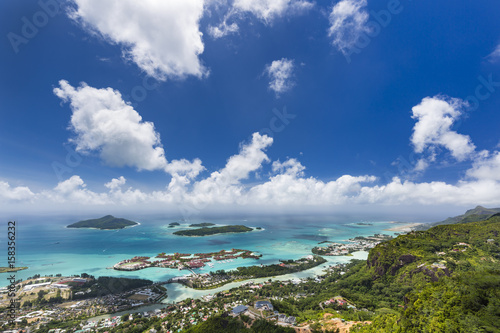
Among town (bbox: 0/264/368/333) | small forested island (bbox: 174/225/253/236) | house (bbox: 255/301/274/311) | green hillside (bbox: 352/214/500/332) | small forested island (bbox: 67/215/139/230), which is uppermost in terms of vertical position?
green hillside (bbox: 352/214/500/332)

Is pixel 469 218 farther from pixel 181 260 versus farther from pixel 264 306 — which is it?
pixel 181 260

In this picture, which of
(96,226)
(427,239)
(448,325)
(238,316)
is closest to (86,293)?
(238,316)

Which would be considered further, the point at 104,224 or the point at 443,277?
the point at 104,224

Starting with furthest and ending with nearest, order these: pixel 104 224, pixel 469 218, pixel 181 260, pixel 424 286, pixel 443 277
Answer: pixel 104 224
pixel 469 218
pixel 181 260
pixel 424 286
pixel 443 277

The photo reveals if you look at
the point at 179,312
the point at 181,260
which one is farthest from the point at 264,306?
the point at 181,260

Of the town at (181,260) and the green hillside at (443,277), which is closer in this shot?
the green hillside at (443,277)

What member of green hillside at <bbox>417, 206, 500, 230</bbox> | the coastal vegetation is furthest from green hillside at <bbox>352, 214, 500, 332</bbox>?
green hillside at <bbox>417, 206, 500, 230</bbox>

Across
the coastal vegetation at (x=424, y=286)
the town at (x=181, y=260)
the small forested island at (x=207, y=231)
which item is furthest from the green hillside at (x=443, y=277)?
the small forested island at (x=207, y=231)

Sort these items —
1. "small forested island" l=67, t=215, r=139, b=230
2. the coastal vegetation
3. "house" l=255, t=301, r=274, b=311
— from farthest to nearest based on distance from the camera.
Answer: "small forested island" l=67, t=215, r=139, b=230
"house" l=255, t=301, r=274, b=311
the coastal vegetation

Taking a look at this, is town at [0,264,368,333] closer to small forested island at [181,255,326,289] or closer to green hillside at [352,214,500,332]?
small forested island at [181,255,326,289]

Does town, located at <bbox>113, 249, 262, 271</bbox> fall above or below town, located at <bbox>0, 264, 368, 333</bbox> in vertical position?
below

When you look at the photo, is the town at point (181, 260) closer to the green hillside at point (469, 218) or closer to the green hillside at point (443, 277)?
the green hillside at point (443, 277)

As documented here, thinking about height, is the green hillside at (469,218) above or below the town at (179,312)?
below
